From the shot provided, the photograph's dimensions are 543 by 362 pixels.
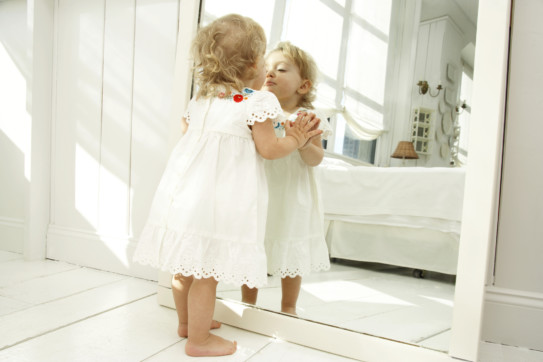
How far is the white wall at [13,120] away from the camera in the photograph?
2113 millimetres

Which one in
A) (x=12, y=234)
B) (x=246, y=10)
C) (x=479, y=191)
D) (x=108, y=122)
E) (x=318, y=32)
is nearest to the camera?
(x=479, y=191)

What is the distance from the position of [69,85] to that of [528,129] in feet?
6.35

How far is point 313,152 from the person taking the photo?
1259mm

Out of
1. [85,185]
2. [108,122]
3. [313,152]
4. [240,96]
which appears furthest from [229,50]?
[85,185]

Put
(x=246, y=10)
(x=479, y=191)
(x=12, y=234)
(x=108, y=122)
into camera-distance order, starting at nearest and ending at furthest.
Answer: (x=479, y=191) → (x=246, y=10) → (x=108, y=122) → (x=12, y=234)

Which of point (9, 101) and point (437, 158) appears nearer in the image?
point (437, 158)

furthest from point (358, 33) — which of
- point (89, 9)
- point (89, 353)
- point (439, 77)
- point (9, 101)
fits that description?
point (9, 101)

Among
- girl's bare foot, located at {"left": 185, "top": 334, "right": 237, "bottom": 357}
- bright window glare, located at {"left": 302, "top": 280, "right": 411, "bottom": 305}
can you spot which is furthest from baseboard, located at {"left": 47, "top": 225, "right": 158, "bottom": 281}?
bright window glare, located at {"left": 302, "top": 280, "right": 411, "bottom": 305}


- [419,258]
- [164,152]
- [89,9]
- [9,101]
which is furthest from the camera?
[9,101]

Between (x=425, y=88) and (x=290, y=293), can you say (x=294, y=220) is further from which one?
(x=425, y=88)

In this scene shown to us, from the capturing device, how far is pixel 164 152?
1765 mm

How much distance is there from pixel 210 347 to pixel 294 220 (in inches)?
17.3

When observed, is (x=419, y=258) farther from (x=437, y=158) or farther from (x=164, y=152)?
(x=164, y=152)

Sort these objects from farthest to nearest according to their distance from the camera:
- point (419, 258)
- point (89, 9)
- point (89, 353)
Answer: point (89, 9)
point (419, 258)
point (89, 353)
